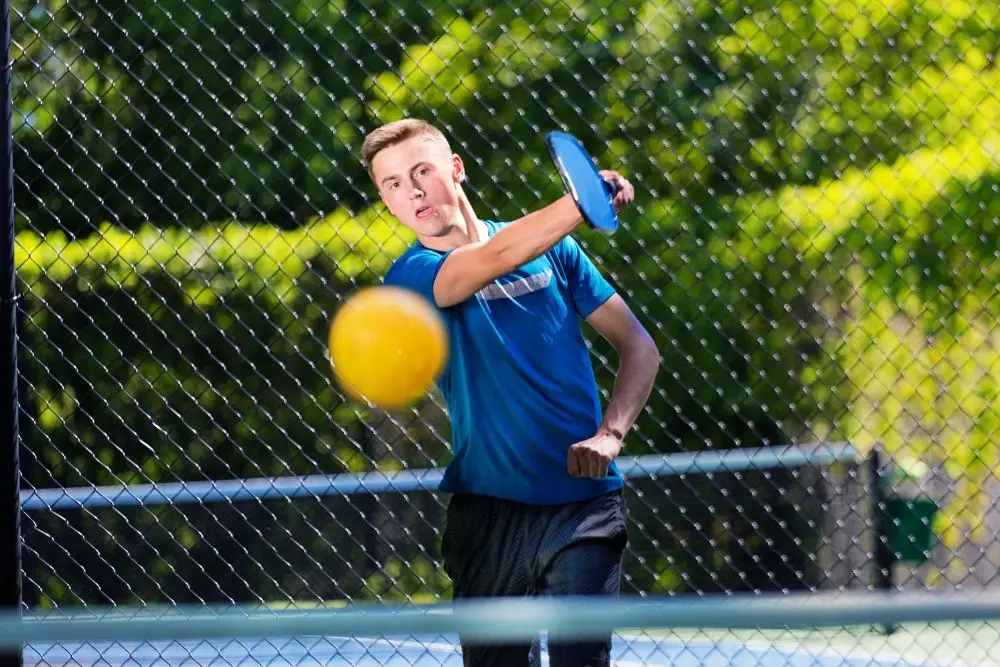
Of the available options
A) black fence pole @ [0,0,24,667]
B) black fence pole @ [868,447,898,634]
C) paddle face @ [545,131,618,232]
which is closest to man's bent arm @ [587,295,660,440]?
paddle face @ [545,131,618,232]

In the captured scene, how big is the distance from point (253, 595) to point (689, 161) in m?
2.61

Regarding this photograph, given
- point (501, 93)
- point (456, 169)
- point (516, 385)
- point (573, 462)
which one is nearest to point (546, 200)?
point (501, 93)

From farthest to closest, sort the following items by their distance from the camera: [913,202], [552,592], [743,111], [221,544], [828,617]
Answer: [743,111] → [913,202] → [221,544] → [552,592] → [828,617]

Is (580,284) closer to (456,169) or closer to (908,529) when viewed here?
(456,169)

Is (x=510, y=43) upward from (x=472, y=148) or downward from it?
upward

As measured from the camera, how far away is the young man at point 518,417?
2.40 m

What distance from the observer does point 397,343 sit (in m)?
2.53

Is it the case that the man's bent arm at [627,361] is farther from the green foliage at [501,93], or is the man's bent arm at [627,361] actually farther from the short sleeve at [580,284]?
the green foliage at [501,93]

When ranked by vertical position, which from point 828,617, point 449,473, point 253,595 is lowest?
point 253,595

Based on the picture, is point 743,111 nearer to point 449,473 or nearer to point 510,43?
point 510,43

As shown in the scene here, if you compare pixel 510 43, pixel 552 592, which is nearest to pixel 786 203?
pixel 510 43

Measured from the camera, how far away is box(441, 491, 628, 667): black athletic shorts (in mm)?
2393

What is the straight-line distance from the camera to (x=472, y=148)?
5484mm

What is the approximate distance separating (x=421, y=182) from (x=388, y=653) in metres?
2.21
